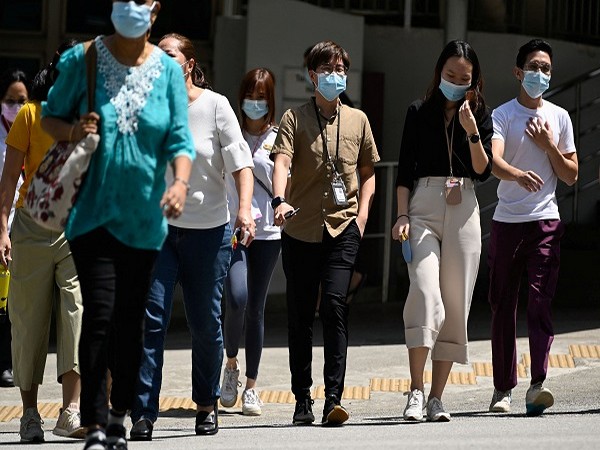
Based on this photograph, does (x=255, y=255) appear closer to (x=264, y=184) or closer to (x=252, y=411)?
(x=264, y=184)

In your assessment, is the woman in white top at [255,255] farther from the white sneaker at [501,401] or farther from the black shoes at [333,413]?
the white sneaker at [501,401]

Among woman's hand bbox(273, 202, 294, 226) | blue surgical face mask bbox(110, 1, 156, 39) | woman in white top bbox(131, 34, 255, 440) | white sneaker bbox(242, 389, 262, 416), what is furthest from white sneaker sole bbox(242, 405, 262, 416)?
blue surgical face mask bbox(110, 1, 156, 39)

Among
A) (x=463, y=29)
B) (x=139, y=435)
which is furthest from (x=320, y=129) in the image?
(x=463, y=29)

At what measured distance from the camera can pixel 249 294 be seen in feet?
28.5

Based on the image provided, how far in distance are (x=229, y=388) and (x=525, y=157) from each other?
7.28 feet

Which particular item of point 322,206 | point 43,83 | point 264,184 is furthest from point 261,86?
point 43,83

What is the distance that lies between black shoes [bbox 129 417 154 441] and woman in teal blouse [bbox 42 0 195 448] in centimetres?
102

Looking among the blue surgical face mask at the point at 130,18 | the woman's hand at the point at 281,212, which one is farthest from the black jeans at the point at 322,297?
the blue surgical face mask at the point at 130,18

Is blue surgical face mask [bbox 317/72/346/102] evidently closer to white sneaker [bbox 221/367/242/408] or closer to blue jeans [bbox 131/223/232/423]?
blue jeans [bbox 131/223/232/423]

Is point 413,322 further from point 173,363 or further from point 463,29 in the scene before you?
point 463,29

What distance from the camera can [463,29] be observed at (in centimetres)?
1411

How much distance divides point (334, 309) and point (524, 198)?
1311 millimetres

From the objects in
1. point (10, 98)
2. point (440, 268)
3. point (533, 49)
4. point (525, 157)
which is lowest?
point (440, 268)

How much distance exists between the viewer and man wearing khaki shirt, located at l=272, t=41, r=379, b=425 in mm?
7449
